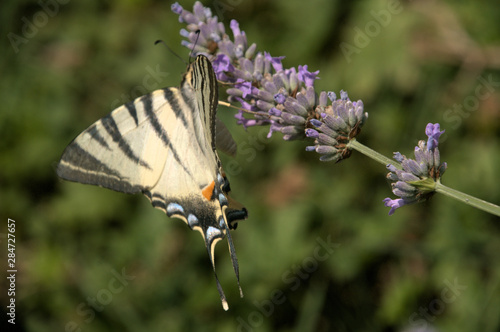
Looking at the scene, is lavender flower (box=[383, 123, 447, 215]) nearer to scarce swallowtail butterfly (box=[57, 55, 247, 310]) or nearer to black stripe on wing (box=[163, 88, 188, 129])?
scarce swallowtail butterfly (box=[57, 55, 247, 310])

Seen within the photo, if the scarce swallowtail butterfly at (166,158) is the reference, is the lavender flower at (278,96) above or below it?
above

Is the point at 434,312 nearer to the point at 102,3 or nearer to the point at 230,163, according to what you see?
the point at 230,163

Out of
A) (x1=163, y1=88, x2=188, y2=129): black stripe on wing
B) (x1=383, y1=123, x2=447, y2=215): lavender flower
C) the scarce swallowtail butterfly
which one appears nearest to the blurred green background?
the scarce swallowtail butterfly

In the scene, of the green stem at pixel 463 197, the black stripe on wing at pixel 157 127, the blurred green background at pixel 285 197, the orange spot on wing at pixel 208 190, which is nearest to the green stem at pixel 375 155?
the green stem at pixel 463 197

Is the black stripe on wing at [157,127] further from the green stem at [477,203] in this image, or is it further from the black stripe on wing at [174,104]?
the green stem at [477,203]

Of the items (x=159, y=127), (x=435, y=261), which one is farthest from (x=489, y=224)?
(x=159, y=127)

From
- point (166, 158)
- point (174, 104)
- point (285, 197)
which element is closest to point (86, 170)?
point (166, 158)
